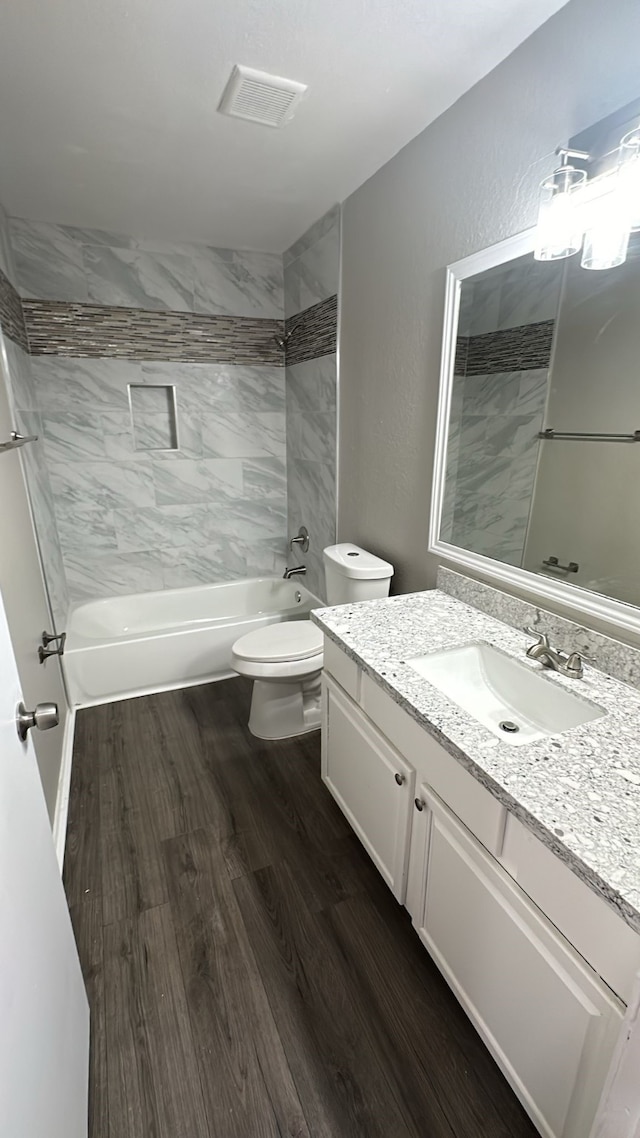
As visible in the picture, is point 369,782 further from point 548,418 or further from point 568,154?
point 568,154

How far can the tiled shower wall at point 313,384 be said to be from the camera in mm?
2500

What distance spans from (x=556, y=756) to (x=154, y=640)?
2.14m

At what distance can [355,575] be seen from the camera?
205 cm

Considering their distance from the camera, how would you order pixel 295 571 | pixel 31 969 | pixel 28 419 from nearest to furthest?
pixel 31 969
pixel 28 419
pixel 295 571

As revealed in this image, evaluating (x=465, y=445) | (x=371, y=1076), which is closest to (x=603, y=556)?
(x=465, y=445)

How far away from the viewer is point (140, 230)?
103 inches

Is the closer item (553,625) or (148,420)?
(553,625)

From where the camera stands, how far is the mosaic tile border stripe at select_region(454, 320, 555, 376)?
1399 mm

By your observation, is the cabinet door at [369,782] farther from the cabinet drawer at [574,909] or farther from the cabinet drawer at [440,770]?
the cabinet drawer at [574,909]

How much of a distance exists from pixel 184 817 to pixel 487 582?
4.61 ft

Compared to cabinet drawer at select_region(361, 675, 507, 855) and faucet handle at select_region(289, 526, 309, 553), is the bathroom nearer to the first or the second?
cabinet drawer at select_region(361, 675, 507, 855)

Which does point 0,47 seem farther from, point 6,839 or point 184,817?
point 184,817

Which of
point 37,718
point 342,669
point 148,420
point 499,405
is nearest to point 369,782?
point 342,669

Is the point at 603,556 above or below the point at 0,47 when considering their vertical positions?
below
